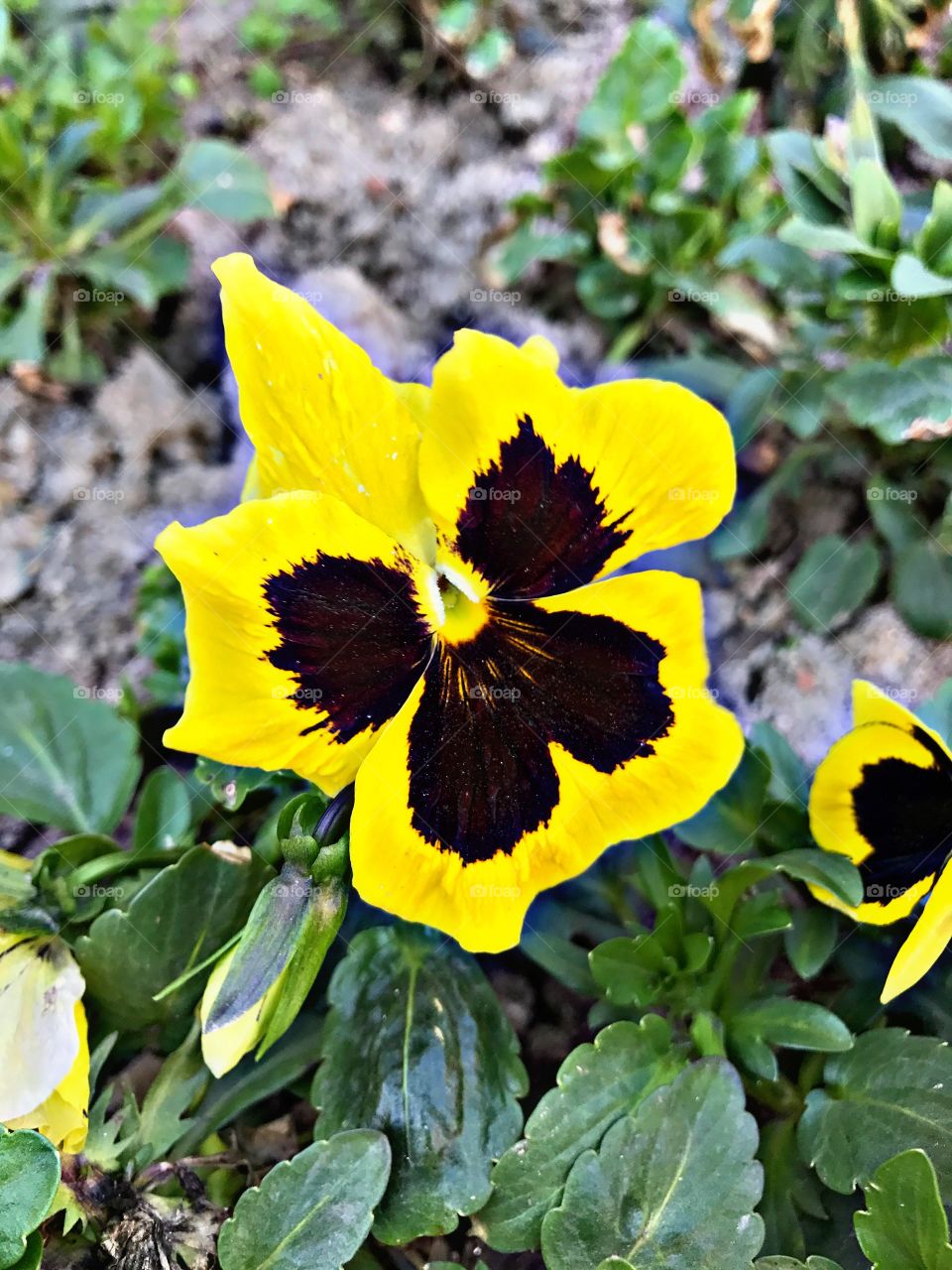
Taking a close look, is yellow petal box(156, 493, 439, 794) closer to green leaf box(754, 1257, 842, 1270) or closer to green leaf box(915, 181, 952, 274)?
green leaf box(754, 1257, 842, 1270)

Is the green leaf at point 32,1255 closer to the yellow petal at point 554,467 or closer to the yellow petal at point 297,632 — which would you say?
the yellow petal at point 297,632

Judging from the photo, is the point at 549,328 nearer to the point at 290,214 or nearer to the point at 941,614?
the point at 290,214

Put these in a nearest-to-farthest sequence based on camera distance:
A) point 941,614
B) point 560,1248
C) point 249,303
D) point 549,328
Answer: point 249,303
point 560,1248
point 941,614
point 549,328

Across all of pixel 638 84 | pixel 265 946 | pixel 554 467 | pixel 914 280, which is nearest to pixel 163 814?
pixel 265 946

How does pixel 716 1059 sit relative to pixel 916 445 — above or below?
below

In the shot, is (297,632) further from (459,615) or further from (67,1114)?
(67,1114)

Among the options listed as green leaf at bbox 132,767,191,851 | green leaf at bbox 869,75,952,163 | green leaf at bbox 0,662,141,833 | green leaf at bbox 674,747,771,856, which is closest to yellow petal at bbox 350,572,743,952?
green leaf at bbox 674,747,771,856

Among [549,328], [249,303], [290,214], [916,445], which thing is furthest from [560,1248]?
[290,214]
